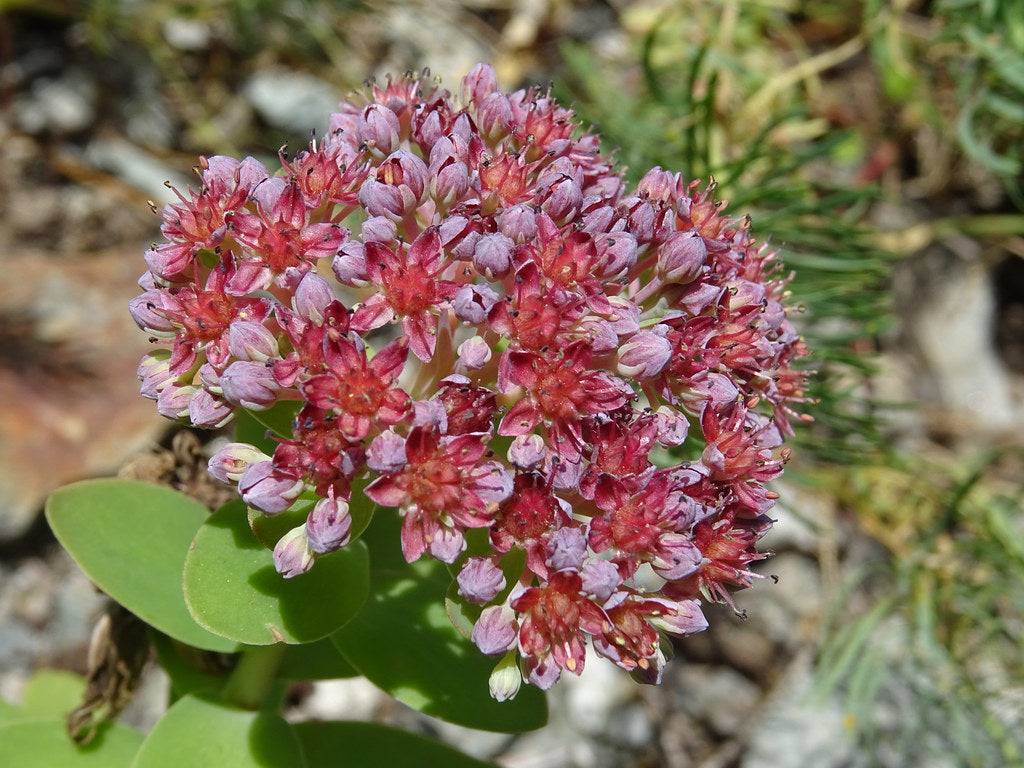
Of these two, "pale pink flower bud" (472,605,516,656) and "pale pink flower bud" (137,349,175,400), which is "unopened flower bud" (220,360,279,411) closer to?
"pale pink flower bud" (137,349,175,400)

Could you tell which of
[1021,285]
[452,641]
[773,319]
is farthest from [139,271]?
[1021,285]

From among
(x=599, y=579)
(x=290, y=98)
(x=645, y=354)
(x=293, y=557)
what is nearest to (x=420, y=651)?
(x=293, y=557)

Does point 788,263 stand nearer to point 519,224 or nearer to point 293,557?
point 519,224

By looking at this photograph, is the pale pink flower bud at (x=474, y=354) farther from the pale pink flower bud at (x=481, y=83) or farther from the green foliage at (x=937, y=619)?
the green foliage at (x=937, y=619)

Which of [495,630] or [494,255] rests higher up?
[494,255]

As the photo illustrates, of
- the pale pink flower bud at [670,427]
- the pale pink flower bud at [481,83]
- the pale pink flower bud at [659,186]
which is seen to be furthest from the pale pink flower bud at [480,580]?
the pale pink flower bud at [481,83]

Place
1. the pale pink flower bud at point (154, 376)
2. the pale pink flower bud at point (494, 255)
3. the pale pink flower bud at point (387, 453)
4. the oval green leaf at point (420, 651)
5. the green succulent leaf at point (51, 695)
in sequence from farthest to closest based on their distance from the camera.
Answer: the green succulent leaf at point (51, 695)
the oval green leaf at point (420, 651)
the pale pink flower bud at point (154, 376)
the pale pink flower bud at point (494, 255)
the pale pink flower bud at point (387, 453)
